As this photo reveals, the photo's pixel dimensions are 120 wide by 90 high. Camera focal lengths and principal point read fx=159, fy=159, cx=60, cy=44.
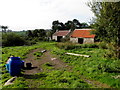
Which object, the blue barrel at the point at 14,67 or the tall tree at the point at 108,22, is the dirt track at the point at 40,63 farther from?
the tall tree at the point at 108,22

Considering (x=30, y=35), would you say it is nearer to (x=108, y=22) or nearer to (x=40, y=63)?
(x=40, y=63)

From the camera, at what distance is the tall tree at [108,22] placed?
1327 cm

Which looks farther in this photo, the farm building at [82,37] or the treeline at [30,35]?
the treeline at [30,35]

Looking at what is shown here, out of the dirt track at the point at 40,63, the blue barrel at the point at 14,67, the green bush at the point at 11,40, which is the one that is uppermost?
the green bush at the point at 11,40

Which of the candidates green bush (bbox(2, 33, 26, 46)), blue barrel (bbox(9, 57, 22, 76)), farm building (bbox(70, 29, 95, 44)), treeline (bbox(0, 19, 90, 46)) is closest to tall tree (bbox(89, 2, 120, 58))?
treeline (bbox(0, 19, 90, 46))

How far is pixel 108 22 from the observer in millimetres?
13516

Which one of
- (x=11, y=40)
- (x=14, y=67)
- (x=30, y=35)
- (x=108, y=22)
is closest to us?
(x=14, y=67)

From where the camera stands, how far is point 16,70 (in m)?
11.0

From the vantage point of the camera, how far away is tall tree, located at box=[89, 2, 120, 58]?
1327cm

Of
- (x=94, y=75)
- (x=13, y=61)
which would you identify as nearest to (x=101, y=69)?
(x=94, y=75)

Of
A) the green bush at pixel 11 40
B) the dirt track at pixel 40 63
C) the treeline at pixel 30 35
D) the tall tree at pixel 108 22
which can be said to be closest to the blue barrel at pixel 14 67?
the dirt track at pixel 40 63

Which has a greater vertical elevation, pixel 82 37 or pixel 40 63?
pixel 82 37

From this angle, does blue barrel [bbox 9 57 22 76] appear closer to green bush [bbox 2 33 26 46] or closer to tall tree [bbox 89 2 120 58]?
tall tree [bbox 89 2 120 58]

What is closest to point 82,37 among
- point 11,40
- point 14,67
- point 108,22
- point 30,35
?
point 11,40
